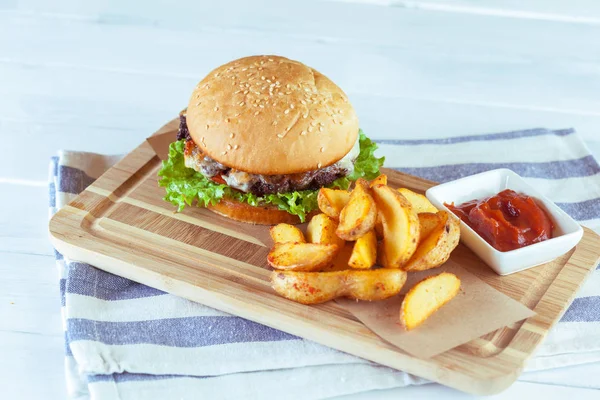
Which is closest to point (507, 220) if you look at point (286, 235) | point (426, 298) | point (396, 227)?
point (396, 227)

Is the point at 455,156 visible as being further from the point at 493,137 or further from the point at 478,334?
the point at 478,334

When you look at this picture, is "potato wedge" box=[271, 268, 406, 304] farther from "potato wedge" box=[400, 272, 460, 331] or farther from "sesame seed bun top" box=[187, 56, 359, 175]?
"sesame seed bun top" box=[187, 56, 359, 175]

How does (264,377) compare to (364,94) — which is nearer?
(264,377)

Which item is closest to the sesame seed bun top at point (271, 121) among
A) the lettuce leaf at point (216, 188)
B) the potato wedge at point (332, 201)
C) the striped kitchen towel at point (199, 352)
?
the lettuce leaf at point (216, 188)

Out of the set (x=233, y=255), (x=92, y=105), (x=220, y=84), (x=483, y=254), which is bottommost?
(x=92, y=105)

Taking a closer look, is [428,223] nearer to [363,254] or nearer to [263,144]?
[363,254]

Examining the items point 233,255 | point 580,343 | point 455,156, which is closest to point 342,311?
point 233,255

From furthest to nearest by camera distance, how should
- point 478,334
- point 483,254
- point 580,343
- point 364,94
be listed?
point 364,94, point 483,254, point 580,343, point 478,334

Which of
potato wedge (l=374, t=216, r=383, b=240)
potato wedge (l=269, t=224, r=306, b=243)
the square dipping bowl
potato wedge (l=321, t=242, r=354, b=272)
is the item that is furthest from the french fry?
the square dipping bowl
